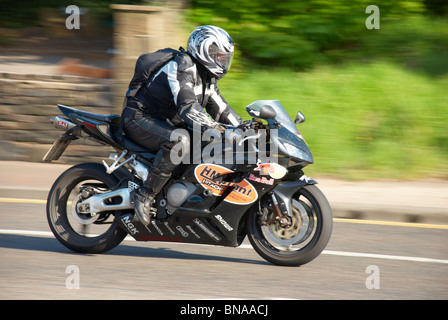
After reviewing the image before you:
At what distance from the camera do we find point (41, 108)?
998 centimetres

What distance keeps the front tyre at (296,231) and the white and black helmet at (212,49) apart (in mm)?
1184

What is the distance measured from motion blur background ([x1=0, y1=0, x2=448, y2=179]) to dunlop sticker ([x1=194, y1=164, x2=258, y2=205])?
4.13m

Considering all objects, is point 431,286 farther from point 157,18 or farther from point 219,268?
point 157,18

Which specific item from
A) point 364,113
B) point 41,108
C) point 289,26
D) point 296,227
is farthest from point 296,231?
point 289,26

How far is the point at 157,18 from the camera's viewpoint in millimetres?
9695

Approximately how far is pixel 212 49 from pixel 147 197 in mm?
1314

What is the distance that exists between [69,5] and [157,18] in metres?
4.52

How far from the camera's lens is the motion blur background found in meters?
9.61

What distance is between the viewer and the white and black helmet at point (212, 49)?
5449mm

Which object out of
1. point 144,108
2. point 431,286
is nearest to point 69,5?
point 144,108

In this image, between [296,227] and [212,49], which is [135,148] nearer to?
[212,49]
